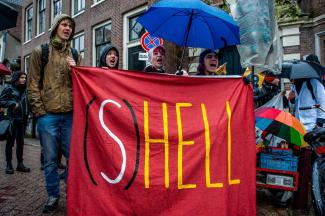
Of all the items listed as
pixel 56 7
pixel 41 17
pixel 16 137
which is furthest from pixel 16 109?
pixel 41 17

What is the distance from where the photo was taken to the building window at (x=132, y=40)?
47.3ft

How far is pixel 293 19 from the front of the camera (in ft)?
42.8

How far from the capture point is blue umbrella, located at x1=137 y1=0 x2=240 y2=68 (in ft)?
14.6

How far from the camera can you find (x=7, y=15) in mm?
4504

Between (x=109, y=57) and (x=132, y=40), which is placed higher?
(x=132, y=40)

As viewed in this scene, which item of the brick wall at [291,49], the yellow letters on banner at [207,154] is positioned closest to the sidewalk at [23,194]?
the yellow letters on banner at [207,154]

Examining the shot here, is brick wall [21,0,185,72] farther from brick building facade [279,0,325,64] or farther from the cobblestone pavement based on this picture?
the cobblestone pavement

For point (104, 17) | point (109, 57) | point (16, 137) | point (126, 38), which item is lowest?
point (16, 137)

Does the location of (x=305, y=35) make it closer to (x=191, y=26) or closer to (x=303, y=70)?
(x=303, y=70)

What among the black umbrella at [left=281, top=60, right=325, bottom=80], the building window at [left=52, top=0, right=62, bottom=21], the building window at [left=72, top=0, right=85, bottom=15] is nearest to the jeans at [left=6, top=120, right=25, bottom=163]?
the black umbrella at [left=281, top=60, right=325, bottom=80]

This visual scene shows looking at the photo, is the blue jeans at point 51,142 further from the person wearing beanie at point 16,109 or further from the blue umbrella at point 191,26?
the person wearing beanie at point 16,109

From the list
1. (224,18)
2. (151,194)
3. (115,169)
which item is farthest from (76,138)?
(224,18)

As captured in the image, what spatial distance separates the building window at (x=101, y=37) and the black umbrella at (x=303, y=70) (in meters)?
12.2

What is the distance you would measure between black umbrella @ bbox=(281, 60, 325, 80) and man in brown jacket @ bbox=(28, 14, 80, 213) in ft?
8.33
